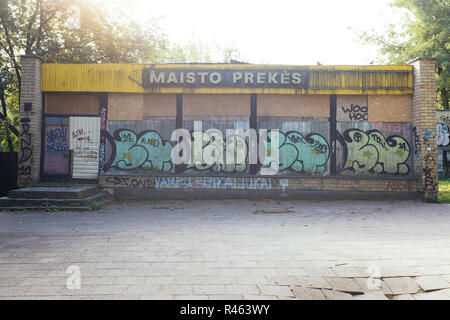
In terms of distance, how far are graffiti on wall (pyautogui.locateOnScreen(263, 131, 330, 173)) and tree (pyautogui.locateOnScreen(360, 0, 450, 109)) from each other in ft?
42.1

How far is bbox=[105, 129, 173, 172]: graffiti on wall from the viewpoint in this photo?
10.4 metres

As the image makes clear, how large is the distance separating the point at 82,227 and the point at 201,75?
650 centimetres

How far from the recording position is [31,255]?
13.9 feet

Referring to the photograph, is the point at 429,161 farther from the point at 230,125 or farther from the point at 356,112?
the point at 230,125

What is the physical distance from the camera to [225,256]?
420 cm

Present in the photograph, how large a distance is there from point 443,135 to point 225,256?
17896 millimetres

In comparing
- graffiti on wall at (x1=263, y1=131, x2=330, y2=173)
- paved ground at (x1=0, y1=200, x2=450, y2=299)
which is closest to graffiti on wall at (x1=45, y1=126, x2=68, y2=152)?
paved ground at (x1=0, y1=200, x2=450, y2=299)

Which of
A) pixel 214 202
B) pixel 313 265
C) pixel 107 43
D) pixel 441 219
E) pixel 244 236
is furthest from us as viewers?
pixel 107 43

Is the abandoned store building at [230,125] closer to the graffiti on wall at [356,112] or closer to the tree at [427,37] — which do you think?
the graffiti on wall at [356,112]

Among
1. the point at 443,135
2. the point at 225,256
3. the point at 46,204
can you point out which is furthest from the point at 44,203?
the point at 443,135
